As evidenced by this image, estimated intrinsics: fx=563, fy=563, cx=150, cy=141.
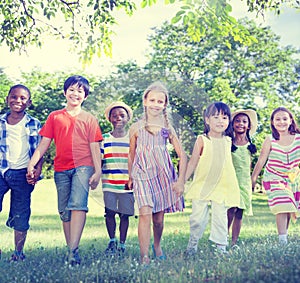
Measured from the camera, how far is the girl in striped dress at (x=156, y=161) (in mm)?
5594

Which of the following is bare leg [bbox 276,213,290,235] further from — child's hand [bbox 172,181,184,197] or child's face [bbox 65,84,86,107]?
child's face [bbox 65,84,86,107]

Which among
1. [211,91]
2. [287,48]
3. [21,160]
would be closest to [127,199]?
[21,160]

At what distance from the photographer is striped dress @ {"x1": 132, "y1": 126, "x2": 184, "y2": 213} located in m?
5.52

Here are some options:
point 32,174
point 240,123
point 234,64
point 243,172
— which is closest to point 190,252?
point 243,172

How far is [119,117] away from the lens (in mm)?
6414

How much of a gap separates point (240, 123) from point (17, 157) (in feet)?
8.81

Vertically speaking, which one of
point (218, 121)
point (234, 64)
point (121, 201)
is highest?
point (234, 64)

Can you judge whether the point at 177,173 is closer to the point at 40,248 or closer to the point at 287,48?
the point at 40,248

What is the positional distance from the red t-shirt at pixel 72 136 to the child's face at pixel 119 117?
1.90ft

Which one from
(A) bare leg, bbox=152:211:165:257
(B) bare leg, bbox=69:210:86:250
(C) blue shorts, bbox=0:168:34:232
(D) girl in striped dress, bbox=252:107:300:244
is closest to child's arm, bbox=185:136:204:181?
(A) bare leg, bbox=152:211:165:257

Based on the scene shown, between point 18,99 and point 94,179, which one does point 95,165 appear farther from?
point 18,99

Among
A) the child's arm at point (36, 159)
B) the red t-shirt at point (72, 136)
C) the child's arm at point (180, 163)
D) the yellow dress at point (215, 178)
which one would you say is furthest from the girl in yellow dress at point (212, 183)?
the child's arm at point (36, 159)

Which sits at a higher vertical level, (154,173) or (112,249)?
(154,173)

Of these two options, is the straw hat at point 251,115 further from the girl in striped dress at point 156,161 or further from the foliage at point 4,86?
the foliage at point 4,86
